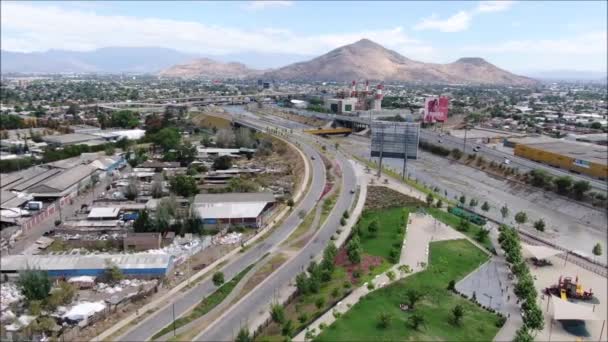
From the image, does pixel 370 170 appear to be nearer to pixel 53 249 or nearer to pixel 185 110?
pixel 53 249

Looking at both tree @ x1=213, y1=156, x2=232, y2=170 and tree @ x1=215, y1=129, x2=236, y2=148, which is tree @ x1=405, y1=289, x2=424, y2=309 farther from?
tree @ x1=215, y1=129, x2=236, y2=148

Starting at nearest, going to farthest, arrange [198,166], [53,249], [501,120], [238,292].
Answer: [238,292], [53,249], [198,166], [501,120]

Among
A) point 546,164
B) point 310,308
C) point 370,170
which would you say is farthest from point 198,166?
point 546,164

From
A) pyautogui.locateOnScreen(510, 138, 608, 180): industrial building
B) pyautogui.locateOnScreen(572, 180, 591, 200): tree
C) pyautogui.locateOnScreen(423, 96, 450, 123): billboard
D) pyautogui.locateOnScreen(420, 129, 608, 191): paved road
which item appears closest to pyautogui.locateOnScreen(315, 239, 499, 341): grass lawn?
pyautogui.locateOnScreen(572, 180, 591, 200): tree

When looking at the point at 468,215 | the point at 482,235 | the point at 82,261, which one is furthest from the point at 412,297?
the point at 82,261

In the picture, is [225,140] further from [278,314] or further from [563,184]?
[278,314]

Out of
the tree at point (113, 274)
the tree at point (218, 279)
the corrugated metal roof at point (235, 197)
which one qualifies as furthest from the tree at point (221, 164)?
the tree at point (218, 279)

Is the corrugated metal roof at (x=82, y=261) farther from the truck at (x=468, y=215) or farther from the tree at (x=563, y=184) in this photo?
the tree at (x=563, y=184)
